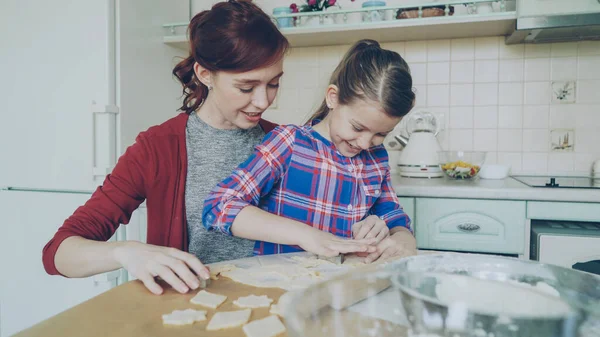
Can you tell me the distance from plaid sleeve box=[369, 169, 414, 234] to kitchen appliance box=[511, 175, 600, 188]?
0.72 meters

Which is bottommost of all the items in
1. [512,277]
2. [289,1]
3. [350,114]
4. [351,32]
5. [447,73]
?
[512,277]

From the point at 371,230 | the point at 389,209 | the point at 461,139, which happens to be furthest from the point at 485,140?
the point at 371,230

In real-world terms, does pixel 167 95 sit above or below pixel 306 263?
above

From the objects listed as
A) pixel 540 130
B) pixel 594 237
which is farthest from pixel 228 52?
pixel 540 130

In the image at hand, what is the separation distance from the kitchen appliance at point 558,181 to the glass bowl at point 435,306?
126cm

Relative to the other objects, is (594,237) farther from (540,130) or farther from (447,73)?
(447,73)

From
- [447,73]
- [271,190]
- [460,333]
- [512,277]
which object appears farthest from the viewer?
[447,73]

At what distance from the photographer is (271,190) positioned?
1203 mm

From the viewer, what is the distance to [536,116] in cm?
213

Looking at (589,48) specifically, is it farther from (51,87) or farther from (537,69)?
(51,87)

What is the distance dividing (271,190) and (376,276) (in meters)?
0.74

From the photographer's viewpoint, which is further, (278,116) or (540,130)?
(278,116)

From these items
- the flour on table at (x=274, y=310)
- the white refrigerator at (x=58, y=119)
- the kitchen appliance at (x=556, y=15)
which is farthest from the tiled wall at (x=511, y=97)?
the flour on table at (x=274, y=310)

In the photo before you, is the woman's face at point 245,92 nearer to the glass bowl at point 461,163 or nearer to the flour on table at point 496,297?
the flour on table at point 496,297
